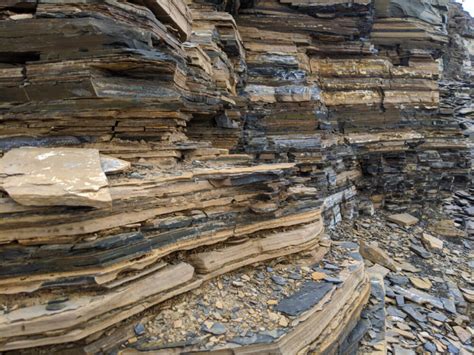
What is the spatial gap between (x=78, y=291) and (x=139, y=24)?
4.85 metres

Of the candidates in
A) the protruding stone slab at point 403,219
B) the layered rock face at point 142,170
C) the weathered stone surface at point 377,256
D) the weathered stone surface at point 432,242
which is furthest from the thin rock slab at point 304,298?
the protruding stone slab at point 403,219

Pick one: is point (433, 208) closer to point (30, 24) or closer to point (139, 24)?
point (139, 24)

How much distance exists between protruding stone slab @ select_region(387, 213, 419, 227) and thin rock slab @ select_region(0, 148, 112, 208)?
14129 mm

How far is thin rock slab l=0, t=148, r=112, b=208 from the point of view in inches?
171

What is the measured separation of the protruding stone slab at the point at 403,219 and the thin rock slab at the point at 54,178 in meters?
14.1

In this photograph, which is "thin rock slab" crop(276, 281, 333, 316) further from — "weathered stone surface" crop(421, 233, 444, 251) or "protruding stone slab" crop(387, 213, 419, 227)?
"protruding stone slab" crop(387, 213, 419, 227)

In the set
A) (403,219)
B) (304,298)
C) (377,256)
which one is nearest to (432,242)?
(403,219)

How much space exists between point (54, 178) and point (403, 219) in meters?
15.1

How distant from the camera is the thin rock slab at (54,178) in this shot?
434 cm

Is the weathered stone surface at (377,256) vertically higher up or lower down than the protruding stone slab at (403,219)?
lower down

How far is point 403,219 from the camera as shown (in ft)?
51.4

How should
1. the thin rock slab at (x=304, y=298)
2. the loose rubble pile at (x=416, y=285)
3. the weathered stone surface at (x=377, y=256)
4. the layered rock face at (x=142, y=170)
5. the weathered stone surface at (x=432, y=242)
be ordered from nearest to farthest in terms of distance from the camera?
the layered rock face at (x=142, y=170) < the thin rock slab at (x=304, y=298) < the loose rubble pile at (x=416, y=285) < the weathered stone surface at (x=377, y=256) < the weathered stone surface at (x=432, y=242)

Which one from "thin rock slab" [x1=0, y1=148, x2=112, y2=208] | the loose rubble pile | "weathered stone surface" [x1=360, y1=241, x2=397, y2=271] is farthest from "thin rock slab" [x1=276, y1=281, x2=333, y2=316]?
"weathered stone surface" [x1=360, y1=241, x2=397, y2=271]

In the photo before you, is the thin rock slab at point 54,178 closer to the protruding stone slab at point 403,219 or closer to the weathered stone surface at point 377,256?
the weathered stone surface at point 377,256
